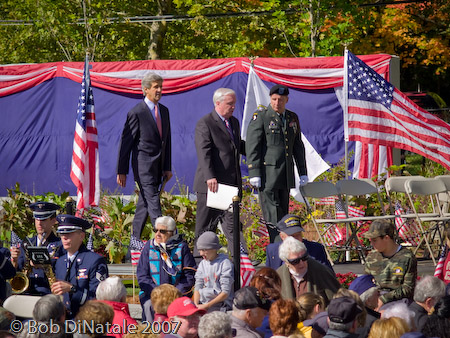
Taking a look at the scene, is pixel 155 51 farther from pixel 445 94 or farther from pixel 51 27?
pixel 445 94

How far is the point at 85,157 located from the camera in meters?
12.4

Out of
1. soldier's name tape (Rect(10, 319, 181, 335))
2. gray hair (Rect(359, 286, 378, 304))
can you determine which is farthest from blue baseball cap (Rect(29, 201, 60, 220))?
gray hair (Rect(359, 286, 378, 304))

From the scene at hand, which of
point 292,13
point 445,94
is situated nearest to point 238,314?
point 292,13

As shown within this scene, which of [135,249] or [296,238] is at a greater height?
[296,238]

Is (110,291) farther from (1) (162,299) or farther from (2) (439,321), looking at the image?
(2) (439,321)

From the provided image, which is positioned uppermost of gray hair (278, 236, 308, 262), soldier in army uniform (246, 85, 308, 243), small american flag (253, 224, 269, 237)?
soldier in army uniform (246, 85, 308, 243)

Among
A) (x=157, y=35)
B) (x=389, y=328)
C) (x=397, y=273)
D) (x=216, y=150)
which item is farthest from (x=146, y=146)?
(x=157, y=35)

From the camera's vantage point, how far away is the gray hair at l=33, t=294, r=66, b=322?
20.9ft

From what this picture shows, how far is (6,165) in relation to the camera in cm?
1811

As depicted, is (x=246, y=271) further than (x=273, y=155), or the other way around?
(x=273, y=155)

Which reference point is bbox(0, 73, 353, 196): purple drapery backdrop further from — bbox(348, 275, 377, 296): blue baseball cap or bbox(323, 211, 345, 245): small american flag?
bbox(348, 275, 377, 296): blue baseball cap

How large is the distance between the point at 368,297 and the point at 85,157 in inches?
223

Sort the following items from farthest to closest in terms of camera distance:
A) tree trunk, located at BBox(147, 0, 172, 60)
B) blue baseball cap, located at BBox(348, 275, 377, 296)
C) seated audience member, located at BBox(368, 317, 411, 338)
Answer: tree trunk, located at BBox(147, 0, 172, 60) < blue baseball cap, located at BBox(348, 275, 377, 296) < seated audience member, located at BBox(368, 317, 411, 338)

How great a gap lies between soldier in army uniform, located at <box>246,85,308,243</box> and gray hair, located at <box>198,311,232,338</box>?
459 cm
